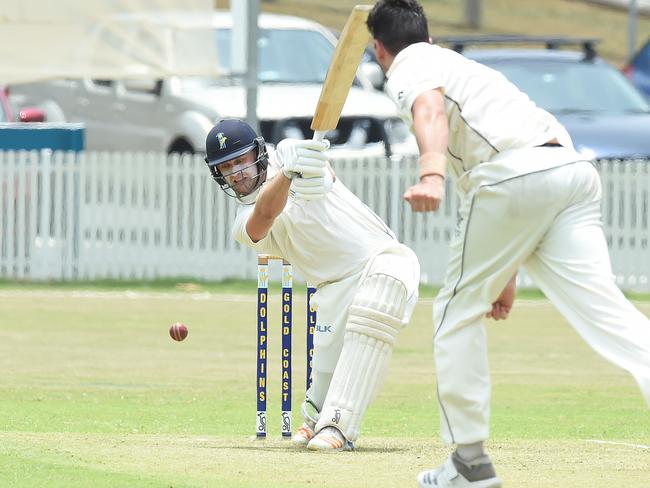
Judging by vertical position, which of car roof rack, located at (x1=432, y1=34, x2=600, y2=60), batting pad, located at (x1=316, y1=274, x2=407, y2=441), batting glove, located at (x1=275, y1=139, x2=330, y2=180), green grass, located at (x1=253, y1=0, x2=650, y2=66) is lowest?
green grass, located at (x1=253, y1=0, x2=650, y2=66)

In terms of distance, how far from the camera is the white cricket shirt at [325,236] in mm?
7453

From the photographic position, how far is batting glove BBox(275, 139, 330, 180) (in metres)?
6.79

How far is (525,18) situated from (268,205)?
41.1 meters

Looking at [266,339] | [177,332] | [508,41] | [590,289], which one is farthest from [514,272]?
[508,41]

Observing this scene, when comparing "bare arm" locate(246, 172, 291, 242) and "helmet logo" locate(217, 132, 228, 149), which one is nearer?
"bare arm" locate(246, 172, 291, 242)

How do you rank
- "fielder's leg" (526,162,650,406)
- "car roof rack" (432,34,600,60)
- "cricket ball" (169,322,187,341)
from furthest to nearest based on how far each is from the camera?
"car roof rack" (432,34,600,60), "cricket ball" (169,322,187,341), "fielder's leg" (526,162,650,406)

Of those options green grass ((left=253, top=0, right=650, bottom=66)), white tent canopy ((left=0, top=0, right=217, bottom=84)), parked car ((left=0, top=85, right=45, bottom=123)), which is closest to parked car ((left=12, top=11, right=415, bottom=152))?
white tent canopy ((left=0, top=0, right=217, bottom=84))

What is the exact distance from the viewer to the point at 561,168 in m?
6.02

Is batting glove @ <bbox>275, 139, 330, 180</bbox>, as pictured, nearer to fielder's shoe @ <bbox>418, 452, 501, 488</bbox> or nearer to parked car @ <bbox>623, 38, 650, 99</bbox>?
fielder's shoe @ <bbox>418, 452, 501, 488</bbox>

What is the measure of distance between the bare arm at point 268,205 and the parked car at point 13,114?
37.5ft

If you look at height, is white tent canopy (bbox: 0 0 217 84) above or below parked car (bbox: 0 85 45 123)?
above

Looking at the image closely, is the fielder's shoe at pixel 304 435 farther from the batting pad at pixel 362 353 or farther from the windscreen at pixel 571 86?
the windscreen at pixel 571 86

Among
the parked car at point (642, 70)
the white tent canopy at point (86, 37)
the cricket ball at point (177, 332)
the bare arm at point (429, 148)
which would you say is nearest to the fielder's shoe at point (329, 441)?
the bare arm at point (429, 148)

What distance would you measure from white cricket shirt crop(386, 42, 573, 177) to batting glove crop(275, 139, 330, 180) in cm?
76
